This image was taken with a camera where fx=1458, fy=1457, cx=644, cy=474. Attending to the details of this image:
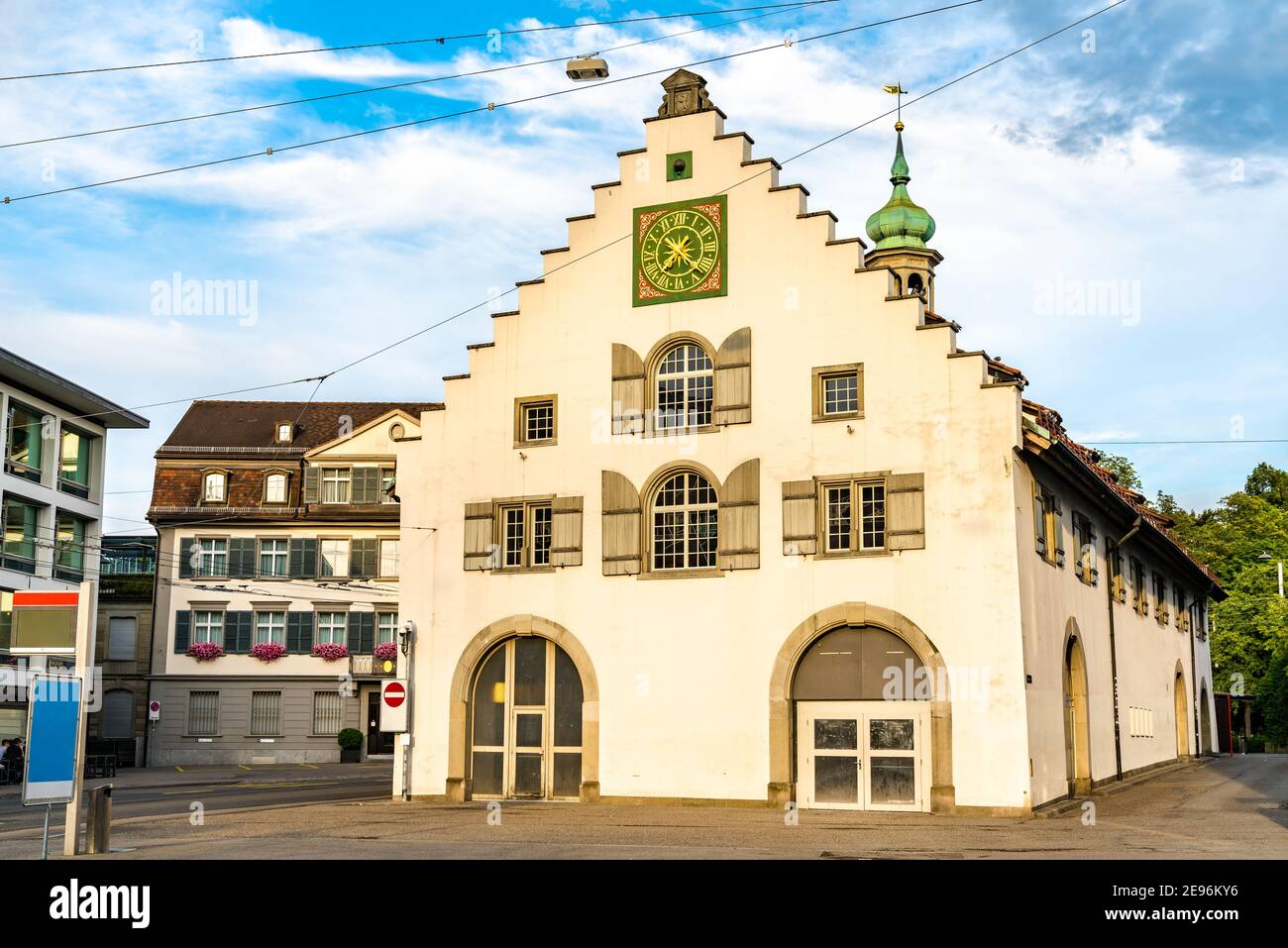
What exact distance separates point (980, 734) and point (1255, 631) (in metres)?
48.3

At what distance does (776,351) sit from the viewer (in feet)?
94.3

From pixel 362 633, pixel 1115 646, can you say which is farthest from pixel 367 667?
pixel 1115 646

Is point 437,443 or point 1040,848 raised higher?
point 437,443

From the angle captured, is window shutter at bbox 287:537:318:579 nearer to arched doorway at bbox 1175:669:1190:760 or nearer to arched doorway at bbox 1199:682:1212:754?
arched doorway at bbox 1175:669:1190:760

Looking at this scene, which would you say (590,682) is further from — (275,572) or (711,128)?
(275,572)

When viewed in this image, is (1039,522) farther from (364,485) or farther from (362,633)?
(364,485)

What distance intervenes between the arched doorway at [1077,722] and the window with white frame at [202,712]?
120ft

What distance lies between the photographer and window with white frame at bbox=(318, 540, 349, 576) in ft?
188

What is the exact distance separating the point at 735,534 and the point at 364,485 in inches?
1281

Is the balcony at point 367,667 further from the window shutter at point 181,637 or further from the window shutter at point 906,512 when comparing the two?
the window shutter at point 906,512

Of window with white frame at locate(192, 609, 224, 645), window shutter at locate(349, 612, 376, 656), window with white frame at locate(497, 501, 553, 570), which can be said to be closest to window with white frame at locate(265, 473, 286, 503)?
window with white frame at locate(192, 609, 224, 645)

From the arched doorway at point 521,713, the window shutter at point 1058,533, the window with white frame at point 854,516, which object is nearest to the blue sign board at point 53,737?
the arched doorway at point 521,713
